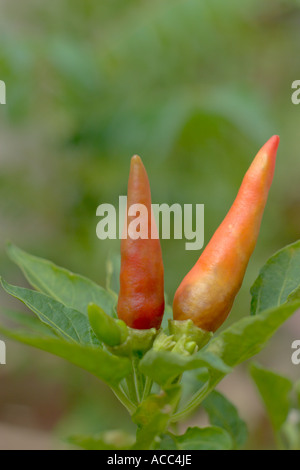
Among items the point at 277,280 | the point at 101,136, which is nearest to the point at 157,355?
the point at 277,280

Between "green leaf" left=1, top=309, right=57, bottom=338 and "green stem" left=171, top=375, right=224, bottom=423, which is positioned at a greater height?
"green leaf" left=1, top=309, right=57, bottom=338

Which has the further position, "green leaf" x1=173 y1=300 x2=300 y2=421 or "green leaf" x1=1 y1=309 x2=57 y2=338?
"green leaf" x1=1 y1=309 x2=57 y2=338

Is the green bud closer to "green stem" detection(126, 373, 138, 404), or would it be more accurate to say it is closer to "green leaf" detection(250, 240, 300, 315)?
"green stem" detection(126, 373, 138, 404)

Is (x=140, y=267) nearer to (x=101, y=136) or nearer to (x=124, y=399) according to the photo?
(x=124, y=399)

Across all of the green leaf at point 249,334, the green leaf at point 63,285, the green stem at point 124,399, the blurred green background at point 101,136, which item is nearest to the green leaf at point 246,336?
the green leaf at point 249,334

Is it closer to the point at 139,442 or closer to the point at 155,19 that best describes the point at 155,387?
the point at 139,442

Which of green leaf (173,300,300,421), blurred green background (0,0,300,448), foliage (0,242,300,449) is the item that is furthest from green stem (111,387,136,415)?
blurred green background (0,0,300,448)
